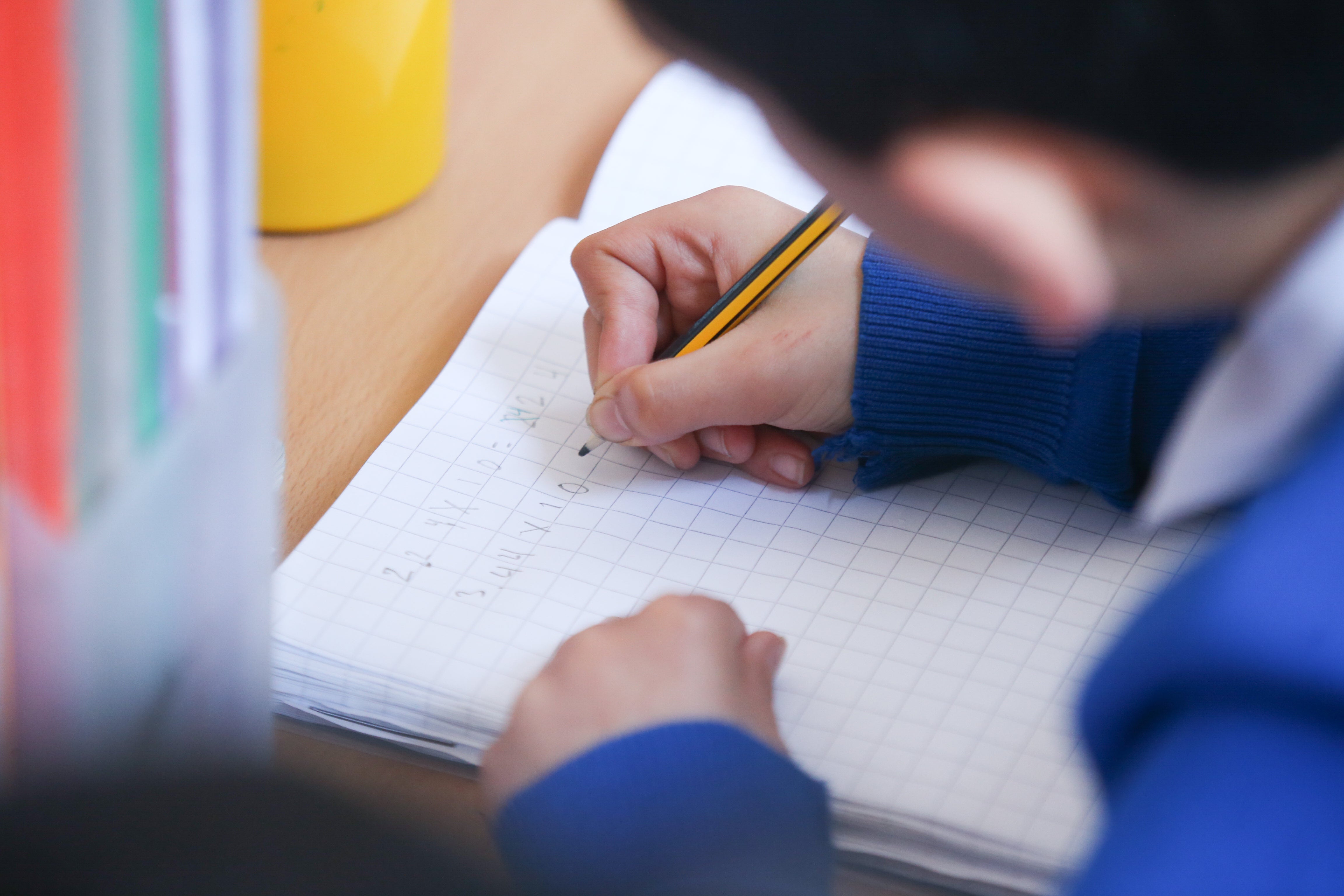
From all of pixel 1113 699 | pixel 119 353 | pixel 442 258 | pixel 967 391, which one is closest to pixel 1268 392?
pixel 1113 699

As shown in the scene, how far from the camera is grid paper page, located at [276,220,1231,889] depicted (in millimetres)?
449

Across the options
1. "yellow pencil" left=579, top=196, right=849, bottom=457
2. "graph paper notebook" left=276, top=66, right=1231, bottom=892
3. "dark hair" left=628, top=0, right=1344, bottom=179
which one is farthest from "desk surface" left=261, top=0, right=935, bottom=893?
"dark hair" left=628, top=0, right=1344, bottom=179

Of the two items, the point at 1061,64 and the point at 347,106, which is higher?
the point at 1061,64

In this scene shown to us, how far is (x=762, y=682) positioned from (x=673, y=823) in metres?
0.08

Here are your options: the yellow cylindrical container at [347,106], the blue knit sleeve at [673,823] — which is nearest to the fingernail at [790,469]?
the blue knit sleeve at [673,823]

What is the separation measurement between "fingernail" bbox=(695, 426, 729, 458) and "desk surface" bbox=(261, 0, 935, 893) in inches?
5.7

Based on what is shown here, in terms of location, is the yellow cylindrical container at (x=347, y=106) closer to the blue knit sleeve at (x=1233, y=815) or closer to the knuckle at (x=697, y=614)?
the knuckle at (x=697, y=614)

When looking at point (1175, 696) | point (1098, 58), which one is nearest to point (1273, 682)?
point (1175, 696)

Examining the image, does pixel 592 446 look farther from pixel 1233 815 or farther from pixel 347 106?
pixel 1233 815

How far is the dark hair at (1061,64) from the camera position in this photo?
261 mm

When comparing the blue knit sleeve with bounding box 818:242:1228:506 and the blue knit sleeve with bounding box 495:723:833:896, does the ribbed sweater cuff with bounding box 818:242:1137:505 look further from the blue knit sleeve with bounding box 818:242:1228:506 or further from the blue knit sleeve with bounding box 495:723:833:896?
the blue knit sleeve with bounding box 495:723:833:896

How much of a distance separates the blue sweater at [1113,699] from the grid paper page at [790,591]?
28 millimetres

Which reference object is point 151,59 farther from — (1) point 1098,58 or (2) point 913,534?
(2) point 913,534

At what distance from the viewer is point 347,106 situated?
633 mm
